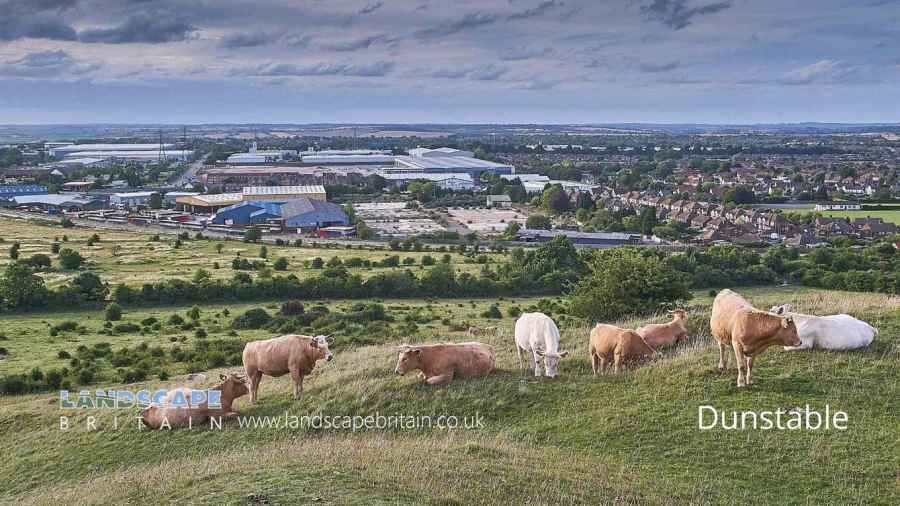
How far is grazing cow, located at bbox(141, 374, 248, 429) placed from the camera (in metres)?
14.2

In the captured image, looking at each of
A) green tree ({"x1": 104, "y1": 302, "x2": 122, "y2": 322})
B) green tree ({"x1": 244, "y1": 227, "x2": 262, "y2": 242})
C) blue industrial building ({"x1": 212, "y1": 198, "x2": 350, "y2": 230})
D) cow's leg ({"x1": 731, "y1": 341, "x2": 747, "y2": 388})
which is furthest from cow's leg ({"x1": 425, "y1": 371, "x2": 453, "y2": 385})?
blue industrial building ({"x1": 212, "y1": 198, "x2": 350, "y2": 230})

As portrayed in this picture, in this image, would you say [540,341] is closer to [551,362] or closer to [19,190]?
[551,362]

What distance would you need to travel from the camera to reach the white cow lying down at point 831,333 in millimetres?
13875

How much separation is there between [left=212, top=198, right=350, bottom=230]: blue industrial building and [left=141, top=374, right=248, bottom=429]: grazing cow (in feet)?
193

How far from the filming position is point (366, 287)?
139ft

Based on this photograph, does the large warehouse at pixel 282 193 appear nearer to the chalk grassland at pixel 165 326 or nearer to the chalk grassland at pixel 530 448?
the chalk grassland at pixel 165 326

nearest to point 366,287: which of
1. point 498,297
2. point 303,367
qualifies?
point 498,297

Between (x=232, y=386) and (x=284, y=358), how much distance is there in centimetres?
97

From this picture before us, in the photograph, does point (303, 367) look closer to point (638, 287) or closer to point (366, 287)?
point (638, 287)

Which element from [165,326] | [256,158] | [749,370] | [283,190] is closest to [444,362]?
[749,370]

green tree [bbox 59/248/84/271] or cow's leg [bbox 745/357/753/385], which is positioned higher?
cow's leg [bbox 745/357/753/385]

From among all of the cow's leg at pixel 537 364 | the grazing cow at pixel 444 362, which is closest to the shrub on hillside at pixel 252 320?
the grazing cow at pixel 444 362

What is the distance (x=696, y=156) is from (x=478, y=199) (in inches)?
3535

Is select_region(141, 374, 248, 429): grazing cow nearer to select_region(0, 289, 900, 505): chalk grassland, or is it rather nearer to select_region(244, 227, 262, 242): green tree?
→ select_region(0, 289, 900, 505): chalk grassland
